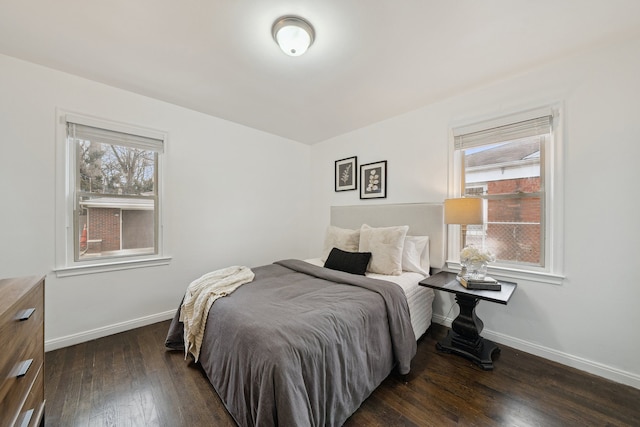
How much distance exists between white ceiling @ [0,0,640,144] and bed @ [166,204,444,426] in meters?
1.85

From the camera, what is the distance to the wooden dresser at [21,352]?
0.90 meters

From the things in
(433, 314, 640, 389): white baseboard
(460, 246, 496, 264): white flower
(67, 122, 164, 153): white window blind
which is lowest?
(433, 314, 640, 389): white baseboard

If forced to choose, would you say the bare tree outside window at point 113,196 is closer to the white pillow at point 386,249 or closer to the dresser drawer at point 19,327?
the dresser drawer at point 19,327

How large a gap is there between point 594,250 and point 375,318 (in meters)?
1.80

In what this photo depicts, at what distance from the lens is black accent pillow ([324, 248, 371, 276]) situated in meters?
2.50

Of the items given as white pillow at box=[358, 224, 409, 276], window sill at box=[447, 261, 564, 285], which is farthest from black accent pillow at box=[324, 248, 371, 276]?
window sill at box=[447, 261, 564, 285]

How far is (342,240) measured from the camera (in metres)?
2.96

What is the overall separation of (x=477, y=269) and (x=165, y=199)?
327cm

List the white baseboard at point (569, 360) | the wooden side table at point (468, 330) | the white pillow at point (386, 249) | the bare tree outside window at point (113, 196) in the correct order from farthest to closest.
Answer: the white pillow at point (386, 249) → the bare tree outside window at point (113, 196) → the wooden side table at point (468, 330) → the white baseboard at point (569, 360)

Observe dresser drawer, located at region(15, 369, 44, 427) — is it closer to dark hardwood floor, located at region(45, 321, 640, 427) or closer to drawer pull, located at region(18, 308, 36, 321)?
dark hardwood floor, located at region(45, 321, 640, 427)

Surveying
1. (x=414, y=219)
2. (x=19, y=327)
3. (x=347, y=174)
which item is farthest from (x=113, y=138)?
(x=414, y=219)

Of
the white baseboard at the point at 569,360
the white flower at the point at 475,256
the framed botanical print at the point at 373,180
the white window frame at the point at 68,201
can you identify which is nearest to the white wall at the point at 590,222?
the white baseboard at the point at 569,360

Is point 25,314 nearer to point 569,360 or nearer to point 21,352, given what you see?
point 21,352

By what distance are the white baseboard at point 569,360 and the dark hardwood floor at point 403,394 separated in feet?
0.18
